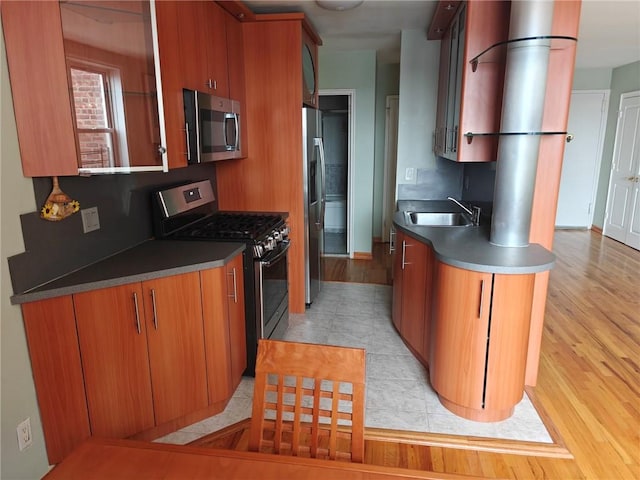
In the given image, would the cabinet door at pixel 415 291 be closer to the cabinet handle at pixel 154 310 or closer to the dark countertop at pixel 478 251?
the dark countertop at pixel 478 251

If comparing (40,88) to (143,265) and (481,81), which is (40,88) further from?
(481,81)

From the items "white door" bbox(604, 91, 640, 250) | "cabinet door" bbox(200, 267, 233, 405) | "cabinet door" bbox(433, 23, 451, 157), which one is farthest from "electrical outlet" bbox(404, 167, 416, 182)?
"white door" bbox(604, 91, 640, 250)

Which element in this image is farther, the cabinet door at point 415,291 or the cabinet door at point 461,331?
the cabinet door at point 415,291

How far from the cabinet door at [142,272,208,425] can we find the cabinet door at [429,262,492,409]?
1297 mm

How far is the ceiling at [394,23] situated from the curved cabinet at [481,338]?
2.18 m

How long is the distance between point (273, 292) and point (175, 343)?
3.20ft

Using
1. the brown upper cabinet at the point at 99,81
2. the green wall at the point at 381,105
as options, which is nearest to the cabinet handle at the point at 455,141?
the brown upper cabinet at the point at 99,81

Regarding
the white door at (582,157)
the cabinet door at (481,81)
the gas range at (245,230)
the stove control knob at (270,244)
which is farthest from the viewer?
the white door at (582,157)

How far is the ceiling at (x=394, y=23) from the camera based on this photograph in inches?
130

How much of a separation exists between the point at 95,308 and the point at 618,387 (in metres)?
3.03

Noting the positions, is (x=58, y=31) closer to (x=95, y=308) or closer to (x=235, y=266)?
(x=95, y=308)

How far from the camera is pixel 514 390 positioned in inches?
91.0

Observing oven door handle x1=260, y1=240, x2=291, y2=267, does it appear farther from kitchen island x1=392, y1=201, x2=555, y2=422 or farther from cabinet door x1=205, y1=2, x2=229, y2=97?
cabinet door x1=205, y1=2, x2=229, y2=97

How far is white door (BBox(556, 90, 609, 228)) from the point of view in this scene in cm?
686
